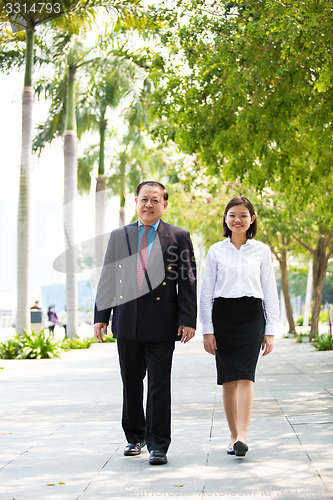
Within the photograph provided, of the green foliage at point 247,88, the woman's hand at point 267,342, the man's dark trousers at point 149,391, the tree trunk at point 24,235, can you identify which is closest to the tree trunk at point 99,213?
the tree trunk at point 24,235

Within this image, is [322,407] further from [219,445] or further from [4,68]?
[4,68]

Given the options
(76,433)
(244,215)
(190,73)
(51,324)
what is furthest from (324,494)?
(51,324)

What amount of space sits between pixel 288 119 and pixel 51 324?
55.8 feet

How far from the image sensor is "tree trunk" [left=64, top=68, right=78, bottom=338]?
21.4m

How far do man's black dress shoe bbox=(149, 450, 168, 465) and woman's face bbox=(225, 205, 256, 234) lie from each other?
1661 millimetres

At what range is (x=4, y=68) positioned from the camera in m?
19.8

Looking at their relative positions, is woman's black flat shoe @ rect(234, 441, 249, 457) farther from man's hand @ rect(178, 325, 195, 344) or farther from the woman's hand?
man's hand @ rect(178, 325, 195, 344)

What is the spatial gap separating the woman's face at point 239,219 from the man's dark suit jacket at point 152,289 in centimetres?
34

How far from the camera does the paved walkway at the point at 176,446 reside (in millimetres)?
4215

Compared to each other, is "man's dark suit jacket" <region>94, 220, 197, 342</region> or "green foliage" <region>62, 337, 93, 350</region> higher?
"man's dark suit jacket" <region>94, 220, 197, 342</region>

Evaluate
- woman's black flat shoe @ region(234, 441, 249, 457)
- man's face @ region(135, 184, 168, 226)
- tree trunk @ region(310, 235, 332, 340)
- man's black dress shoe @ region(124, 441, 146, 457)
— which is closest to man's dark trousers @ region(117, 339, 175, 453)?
man's black dress shoe @ region(124, 441, 146, 457)

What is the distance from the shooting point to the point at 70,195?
70.8 ft

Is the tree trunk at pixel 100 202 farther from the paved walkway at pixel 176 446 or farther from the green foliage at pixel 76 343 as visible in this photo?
the paved walkway at pixel 176 446

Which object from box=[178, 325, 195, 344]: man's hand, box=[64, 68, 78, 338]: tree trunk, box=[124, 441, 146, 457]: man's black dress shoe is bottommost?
box=[124, 441, 146, 457]: man's black dress shoe
